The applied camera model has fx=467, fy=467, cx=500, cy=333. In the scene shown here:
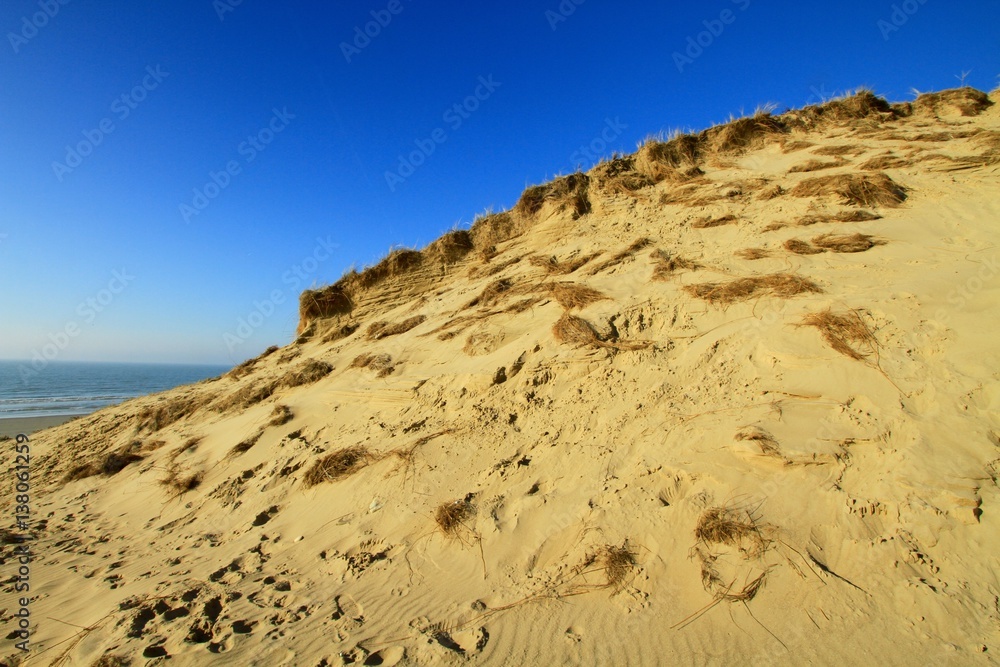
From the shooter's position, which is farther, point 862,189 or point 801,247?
point 862,189

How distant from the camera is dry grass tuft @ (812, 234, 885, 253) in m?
7.21

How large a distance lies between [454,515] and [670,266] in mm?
5480

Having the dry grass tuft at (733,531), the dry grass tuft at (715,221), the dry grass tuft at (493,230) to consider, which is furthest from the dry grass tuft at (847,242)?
the dry grass tuft at (493,230)

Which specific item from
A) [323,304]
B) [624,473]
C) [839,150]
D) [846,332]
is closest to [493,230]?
[323,304]

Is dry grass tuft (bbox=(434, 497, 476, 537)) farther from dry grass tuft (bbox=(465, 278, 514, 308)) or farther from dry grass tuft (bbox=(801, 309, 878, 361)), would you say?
dry grass tuft (bbox=(465, 278, 514, 308))

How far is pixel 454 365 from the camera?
758cm

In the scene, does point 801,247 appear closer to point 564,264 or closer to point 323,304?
point 564,264

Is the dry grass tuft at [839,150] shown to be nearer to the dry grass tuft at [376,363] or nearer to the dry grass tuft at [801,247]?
the dry grass tuft at [801,247]

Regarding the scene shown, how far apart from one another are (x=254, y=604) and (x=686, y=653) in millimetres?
3667

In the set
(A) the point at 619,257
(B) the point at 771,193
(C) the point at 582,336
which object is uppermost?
(B) the point at 771,193

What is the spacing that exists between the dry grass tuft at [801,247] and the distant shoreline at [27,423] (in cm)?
2510

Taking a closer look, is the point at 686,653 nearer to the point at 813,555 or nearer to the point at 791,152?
the point at 813,555

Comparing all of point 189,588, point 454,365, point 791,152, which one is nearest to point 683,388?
point 454,365

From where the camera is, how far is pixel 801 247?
7.52 metres
